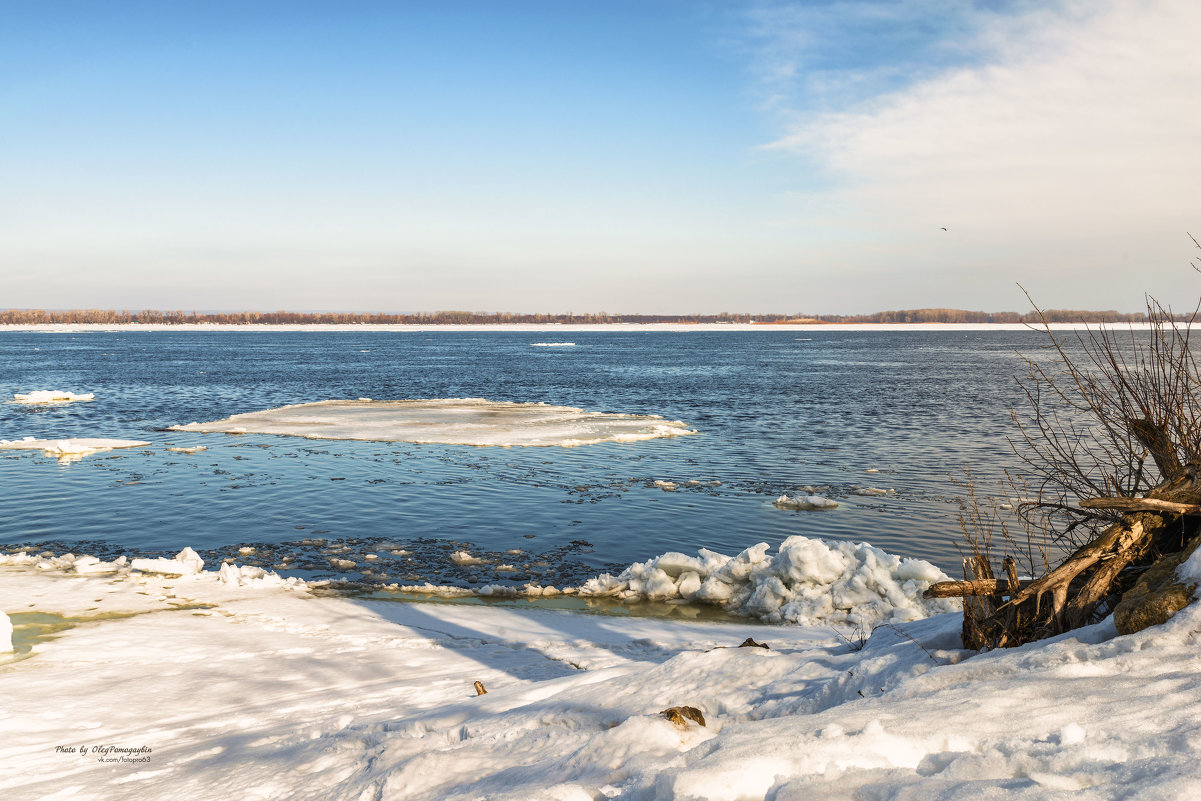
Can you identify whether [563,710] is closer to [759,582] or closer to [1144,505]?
[1144,505]

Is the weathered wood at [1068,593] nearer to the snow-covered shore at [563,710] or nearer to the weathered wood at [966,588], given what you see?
the weathered wood at [966,588]

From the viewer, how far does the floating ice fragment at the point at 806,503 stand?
54.9 ft

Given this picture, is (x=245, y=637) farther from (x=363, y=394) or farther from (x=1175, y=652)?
(x=363, y=394)

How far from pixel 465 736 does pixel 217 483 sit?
53.2ft

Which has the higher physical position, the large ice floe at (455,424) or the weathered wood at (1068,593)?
the weathered wood at (1068,593)

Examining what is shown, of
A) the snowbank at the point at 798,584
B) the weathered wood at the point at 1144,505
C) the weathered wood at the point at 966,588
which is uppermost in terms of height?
the weathered wood at the point at 1144,505

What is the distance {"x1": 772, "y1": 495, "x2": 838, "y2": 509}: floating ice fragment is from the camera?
658 inches

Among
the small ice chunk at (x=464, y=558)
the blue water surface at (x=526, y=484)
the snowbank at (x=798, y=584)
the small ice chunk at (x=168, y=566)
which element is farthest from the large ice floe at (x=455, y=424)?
the snowbank at (x=798, y=584)

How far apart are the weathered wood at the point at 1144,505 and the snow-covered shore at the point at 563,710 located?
867 millimetres

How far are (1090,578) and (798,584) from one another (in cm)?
595

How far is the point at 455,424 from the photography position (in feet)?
94.5

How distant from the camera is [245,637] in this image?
884cm

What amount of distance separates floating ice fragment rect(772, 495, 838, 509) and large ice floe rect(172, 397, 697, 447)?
929cm

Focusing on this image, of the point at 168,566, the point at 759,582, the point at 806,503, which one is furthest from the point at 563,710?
the point at 806,503
